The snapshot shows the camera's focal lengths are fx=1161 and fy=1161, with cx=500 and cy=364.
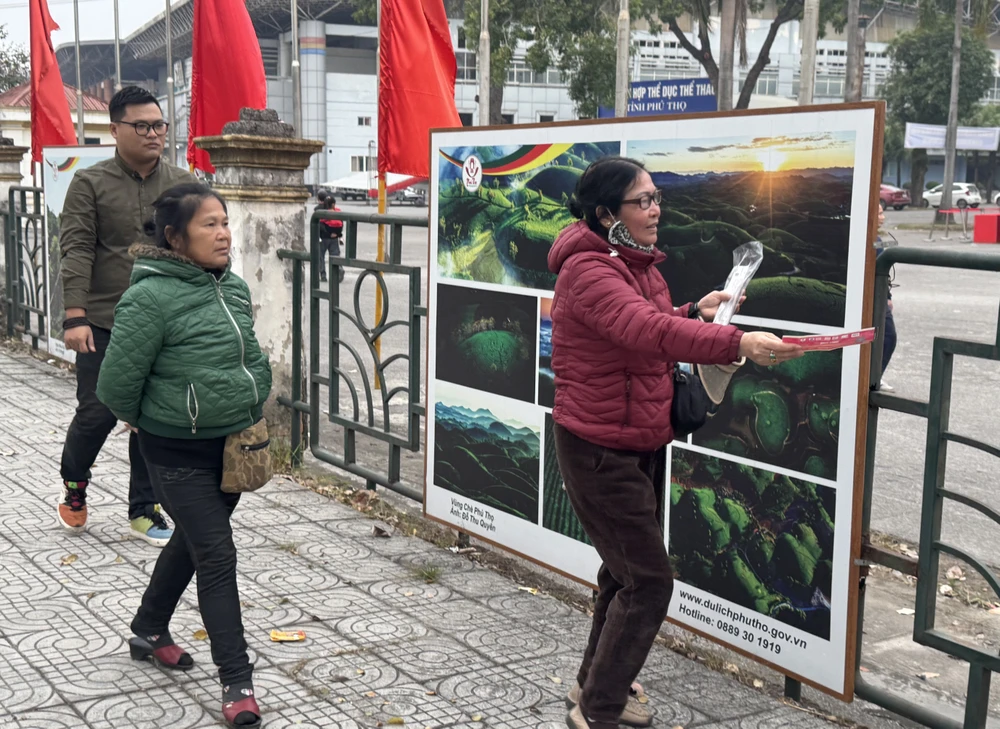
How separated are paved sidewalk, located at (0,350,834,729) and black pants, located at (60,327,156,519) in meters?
A: 0.24

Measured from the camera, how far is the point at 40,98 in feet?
44.0

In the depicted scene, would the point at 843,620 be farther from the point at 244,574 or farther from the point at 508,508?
the point at 244,574

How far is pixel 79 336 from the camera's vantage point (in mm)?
5066

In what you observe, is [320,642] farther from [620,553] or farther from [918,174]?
[918,174]

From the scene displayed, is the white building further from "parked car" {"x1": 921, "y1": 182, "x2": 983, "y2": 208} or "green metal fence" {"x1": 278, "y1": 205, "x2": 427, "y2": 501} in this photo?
"green metal fence" {"x1": 278, "y1": 205, "x2": 427, "y2": 501}

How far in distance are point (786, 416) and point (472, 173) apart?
80.7 inches

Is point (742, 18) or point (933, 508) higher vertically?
point (742, 18)

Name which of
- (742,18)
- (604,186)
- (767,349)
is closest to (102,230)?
(604,186)

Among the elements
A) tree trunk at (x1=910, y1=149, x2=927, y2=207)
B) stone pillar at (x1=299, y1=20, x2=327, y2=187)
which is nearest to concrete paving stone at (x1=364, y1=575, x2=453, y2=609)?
tree trunk at (x1=910, y1=149, x2=927, y2=207)

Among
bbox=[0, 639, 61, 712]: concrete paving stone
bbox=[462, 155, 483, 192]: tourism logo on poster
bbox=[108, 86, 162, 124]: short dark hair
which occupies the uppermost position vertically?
bbox=[108, 86, 162, 124]: short dark hair

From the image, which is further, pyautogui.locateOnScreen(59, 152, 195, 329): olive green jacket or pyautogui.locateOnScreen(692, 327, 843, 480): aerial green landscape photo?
pyautogui.locateOnScreen(59, 152, 195, 329): olive green jacket

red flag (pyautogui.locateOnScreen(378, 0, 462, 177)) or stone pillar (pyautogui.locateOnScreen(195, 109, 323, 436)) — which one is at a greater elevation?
red flag (pyautogui.locateOnScreen(378, 0, 462, 177))

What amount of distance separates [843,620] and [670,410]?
2.88ft

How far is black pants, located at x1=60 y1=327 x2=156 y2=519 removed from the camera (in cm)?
541
